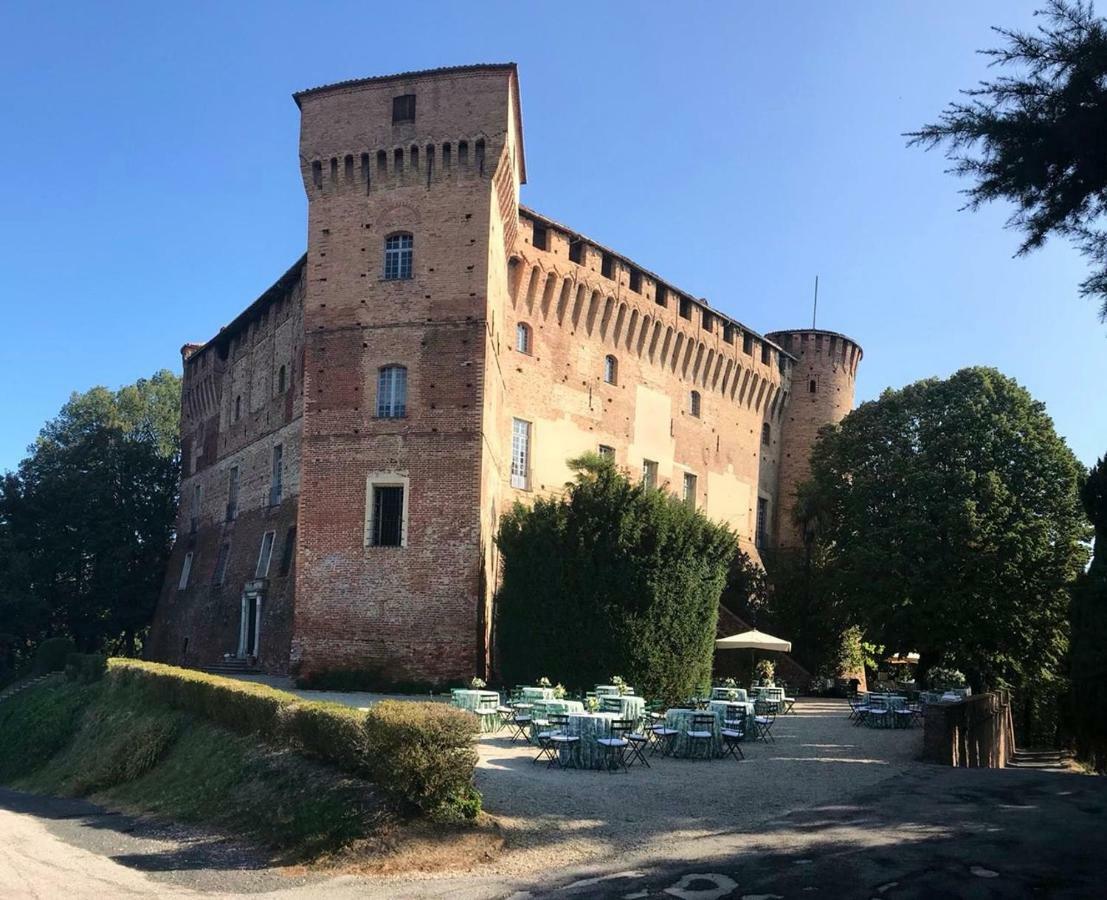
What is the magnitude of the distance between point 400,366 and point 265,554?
930 cm

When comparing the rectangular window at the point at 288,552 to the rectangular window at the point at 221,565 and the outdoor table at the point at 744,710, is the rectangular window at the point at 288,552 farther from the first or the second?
the outdoor table at the point at 744,710

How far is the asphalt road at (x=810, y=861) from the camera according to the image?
27.3 feet

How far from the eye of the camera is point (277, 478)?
3116 centimetres

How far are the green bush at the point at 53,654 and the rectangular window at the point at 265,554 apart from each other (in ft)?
20.2

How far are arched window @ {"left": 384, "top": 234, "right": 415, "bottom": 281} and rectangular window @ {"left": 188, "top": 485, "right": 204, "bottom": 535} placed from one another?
16.7 m

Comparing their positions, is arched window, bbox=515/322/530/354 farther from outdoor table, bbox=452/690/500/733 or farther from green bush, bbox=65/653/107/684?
outdoor table, bbox=452/690/500/733

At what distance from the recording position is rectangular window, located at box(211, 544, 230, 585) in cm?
3338

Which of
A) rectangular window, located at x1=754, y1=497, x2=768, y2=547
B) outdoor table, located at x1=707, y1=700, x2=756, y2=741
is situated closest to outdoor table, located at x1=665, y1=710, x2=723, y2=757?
outdoor table, located at x1=707, y1=700, x2=756, y2=741

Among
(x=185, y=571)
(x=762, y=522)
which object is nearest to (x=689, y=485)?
(x=762, y=522)

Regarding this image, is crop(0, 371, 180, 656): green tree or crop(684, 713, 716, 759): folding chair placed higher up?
crop(0, 371, 180, 656): green tree

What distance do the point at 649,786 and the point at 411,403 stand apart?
13.3 meters

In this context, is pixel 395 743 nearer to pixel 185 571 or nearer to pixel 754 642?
pixel 754 642

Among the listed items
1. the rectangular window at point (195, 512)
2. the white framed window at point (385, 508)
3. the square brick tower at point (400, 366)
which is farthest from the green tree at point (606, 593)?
the rectangular window at point (195, 512)

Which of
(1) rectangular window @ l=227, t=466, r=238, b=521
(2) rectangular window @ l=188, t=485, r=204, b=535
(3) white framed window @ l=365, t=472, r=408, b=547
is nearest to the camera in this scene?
(3) white framed window @ l=365, t=472, r=408, b=547
